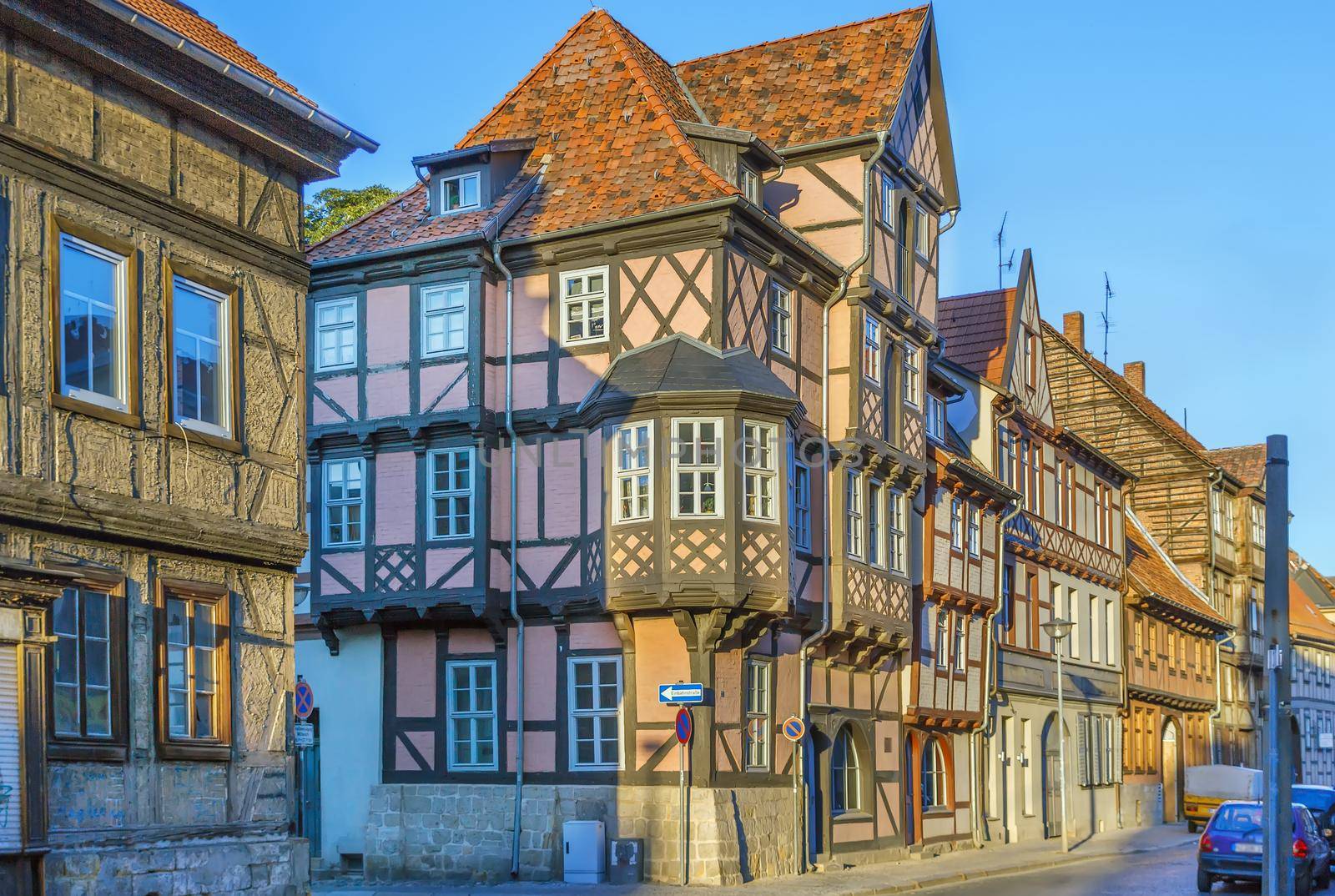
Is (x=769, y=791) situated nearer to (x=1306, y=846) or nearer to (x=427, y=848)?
(x=427, y=848)

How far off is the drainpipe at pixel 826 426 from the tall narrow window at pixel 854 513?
0.51m

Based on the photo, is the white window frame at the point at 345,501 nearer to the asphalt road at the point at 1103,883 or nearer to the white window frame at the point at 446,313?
the white window frame at the point at 446,313

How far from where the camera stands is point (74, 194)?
54.4 feet

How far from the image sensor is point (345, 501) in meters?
30.4

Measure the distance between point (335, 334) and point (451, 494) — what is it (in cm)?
385

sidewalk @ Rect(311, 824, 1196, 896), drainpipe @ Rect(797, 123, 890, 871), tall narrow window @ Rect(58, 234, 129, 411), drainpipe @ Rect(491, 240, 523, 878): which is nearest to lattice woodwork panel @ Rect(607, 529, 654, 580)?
drainpipe @ Rect(491, 240, 523, 878)

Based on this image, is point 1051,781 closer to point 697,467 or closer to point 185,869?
point 697,467

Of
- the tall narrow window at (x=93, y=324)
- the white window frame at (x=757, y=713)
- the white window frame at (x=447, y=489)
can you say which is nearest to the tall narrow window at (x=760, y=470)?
the white window frame at (x=757, y=713)

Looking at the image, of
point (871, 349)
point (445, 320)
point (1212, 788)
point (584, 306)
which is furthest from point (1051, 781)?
point (445, 320)

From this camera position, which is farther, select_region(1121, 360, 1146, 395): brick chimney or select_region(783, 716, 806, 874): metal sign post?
select_region(1121, 360, 1146, 395): brick chimney

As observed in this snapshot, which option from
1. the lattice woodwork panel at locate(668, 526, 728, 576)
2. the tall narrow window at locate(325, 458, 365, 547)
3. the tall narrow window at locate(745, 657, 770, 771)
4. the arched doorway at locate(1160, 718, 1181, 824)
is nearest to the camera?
the lattice woodwork panel at locate(668, 526, 728, 576)

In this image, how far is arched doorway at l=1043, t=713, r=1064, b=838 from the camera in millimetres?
45000

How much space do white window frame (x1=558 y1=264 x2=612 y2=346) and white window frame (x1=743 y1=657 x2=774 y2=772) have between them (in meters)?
5.87

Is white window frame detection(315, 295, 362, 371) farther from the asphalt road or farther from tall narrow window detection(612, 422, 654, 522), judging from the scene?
the asphalt road
